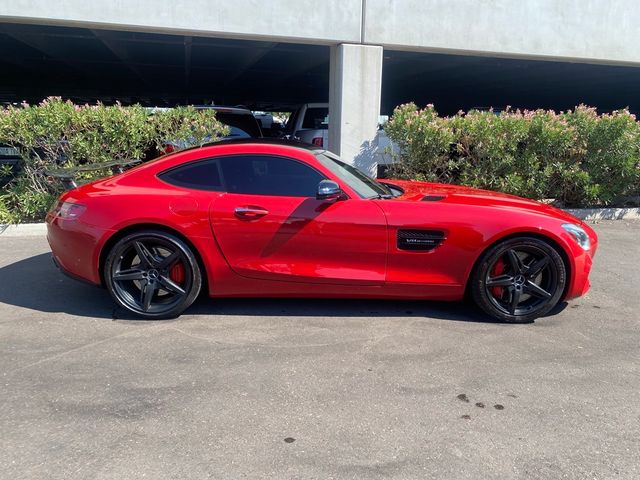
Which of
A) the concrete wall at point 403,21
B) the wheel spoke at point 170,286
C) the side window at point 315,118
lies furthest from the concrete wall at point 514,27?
the wheel spoke at point 170,286

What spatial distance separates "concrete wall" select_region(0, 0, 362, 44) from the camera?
7598 millimetres

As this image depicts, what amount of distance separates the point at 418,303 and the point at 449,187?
126 cm

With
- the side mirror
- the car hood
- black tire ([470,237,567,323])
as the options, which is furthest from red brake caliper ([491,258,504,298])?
the side mirror

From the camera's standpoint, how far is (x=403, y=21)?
880 cm

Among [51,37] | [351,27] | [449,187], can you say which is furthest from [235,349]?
[51,37]

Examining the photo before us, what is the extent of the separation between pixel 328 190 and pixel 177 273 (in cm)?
144

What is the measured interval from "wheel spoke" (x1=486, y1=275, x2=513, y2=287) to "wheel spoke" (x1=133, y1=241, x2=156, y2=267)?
2742mm

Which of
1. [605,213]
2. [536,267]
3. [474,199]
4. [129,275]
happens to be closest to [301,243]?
[129,275]

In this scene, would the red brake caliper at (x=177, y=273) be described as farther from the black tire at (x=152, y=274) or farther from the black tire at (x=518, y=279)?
the black tire at (x=518, y=279)

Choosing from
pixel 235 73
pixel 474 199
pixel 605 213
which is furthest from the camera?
pixel 235 73

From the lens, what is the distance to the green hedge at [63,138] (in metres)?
7.34

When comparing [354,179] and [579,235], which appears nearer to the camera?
[579,235]

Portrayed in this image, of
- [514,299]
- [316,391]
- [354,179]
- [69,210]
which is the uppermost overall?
[354,179]

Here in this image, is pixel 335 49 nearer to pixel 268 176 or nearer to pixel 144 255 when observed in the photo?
pixel 268 176
